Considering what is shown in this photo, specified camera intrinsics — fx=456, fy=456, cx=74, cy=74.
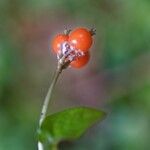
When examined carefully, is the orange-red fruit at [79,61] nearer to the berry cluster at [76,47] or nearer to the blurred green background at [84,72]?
the berry cluster at [76,47]

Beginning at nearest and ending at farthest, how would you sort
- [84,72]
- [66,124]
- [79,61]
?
[66,124]
[79,61]
[84,72]

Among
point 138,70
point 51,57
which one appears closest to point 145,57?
point 138,70

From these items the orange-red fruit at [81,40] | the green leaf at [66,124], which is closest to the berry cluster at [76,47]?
the orange-red fruit at [81,40]

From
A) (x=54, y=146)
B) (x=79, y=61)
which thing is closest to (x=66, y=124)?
(x=54, y=146)

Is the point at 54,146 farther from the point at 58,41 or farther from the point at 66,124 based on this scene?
the point at 58,41

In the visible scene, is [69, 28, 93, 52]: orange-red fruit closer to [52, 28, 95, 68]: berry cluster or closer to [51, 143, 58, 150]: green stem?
[52, 28, 95, 68]: berry cluster

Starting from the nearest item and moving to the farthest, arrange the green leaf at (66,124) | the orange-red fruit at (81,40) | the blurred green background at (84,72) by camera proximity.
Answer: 1. the green leaf at (66,124)
2. the orange-red fruit at (81,40)
3. the blurred green background at (84,72)
